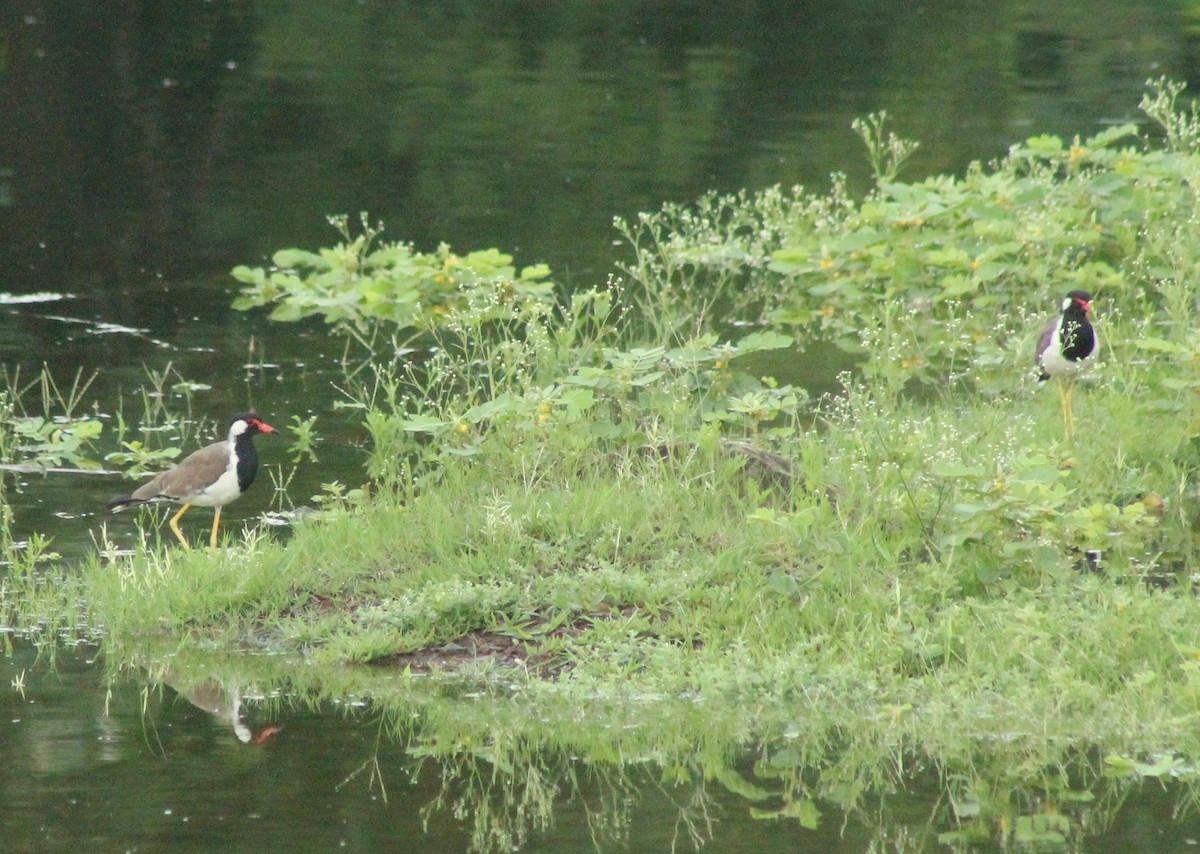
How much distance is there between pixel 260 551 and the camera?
7.89 meters

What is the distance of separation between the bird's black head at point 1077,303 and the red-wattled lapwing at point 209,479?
4074 mm

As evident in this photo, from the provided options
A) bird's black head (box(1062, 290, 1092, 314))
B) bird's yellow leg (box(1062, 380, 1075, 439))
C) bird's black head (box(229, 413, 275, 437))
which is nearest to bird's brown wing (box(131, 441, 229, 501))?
bird's black head (box(229, 413, 275, 437))

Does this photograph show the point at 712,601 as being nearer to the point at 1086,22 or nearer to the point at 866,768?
the point at 866,768

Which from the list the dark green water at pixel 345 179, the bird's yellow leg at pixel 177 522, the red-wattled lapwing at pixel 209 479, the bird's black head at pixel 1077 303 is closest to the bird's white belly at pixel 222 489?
the red-wattled lapwing at pixel 209 479

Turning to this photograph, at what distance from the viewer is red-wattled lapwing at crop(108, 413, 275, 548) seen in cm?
868

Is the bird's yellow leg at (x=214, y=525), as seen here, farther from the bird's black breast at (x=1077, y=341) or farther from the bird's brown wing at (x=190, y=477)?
the bird's black breast at (x=1077, y=341)

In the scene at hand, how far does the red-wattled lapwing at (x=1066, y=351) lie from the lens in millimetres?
9180

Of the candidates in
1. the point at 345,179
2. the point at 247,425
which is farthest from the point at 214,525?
the point at 345,179

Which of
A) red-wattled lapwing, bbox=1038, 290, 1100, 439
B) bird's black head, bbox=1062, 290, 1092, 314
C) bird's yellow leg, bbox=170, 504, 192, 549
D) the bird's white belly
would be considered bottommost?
bird's yellow leg, bbox=170, 504, 192, 549

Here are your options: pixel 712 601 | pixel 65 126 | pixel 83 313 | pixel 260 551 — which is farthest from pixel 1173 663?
pixel 65 126

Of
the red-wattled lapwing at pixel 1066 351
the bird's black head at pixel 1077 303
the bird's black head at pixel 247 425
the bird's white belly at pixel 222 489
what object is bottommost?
the bird's white belly at pixel 222 489

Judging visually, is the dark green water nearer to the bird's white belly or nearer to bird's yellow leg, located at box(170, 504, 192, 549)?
bird's yellow leg, located at box(170, 504, 192, 549)

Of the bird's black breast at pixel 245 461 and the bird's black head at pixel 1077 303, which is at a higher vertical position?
the bird's black head at pixel 1077 303

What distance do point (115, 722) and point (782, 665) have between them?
2.38m
